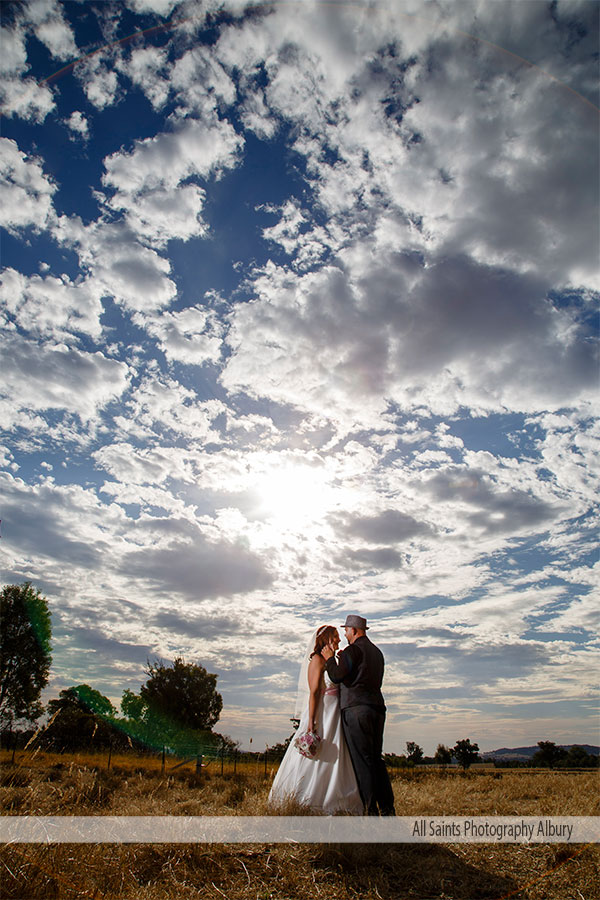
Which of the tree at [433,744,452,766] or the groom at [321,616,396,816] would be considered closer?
the groom at [321,616,396,816]

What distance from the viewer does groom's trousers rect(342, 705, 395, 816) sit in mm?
6602

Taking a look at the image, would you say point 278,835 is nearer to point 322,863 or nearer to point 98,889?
point 322,863

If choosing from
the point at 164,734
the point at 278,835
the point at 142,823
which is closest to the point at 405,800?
the point at 278,835

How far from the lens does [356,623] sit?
26.1 feet

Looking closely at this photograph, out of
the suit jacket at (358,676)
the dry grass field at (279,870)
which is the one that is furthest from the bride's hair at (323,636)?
the dry grass field at (279,870)

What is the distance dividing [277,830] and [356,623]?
2.95 m

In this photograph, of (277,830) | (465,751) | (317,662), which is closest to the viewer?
(277,830)

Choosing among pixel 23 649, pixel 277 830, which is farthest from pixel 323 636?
pixel 23 649

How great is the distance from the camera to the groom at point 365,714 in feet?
21.8

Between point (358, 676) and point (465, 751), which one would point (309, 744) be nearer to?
point (358, 676)

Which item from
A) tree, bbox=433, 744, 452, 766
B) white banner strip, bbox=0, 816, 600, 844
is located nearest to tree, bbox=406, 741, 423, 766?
tree, bbox=433, 744, 452, 766

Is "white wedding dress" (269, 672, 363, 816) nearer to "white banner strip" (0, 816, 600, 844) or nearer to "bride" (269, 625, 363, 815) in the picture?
"bride" (269, 625, 363, 815)

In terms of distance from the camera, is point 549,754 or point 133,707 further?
point 549,754

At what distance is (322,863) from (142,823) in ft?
7.39
